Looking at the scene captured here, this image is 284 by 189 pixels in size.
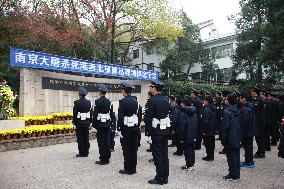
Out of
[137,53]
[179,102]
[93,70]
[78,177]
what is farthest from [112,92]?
[137,53]

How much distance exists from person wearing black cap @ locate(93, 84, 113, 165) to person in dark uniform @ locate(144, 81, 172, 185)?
2.07 meters

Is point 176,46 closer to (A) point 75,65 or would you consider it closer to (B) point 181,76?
(B) point 181,76

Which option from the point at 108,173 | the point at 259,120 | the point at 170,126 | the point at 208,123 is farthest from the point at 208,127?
the point at 108,173

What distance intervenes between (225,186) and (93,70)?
40.2 feet

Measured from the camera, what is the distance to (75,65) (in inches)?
645

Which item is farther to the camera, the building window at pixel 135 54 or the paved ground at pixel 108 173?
the building window at pixel 135 54

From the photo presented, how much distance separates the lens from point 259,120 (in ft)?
33.3

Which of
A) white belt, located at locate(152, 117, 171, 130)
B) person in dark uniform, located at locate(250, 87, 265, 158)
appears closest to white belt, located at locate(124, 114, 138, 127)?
white belt, located at locate(152, 117, 171, 130)

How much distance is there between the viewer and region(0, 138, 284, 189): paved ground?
6.37m

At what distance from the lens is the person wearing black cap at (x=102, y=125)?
8422mm

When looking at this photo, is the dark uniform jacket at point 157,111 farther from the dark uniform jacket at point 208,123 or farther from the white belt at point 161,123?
the dark uniform jacket at point 208,123

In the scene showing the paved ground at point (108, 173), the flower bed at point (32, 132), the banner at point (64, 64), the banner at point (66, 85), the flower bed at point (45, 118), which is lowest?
the paved ground at point (108, 173)

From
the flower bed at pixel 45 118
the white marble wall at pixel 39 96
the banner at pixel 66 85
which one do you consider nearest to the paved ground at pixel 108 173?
the flower bed at pixel 45 118

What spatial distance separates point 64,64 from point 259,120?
9636 mm
